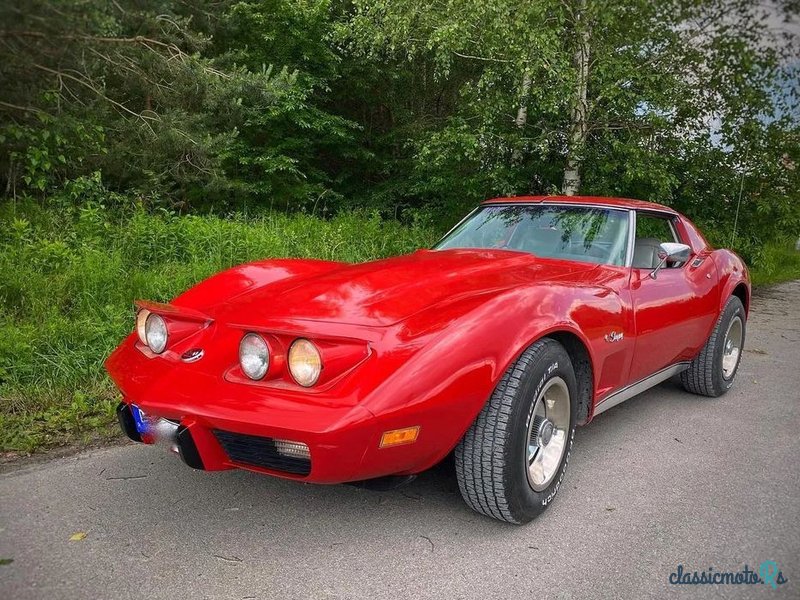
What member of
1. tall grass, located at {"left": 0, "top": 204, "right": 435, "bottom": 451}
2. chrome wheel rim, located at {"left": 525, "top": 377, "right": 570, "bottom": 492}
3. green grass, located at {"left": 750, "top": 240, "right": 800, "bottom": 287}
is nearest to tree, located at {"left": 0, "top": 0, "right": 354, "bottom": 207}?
tall grass, located at {"left": 0, "top": 204, "right": 435, "bottom": 451}

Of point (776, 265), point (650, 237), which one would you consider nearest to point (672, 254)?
point (650, 237)

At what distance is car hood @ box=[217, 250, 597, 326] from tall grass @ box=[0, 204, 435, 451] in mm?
1608

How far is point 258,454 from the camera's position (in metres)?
2.20

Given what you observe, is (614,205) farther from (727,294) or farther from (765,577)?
(765,577)

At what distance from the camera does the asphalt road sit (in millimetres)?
2129

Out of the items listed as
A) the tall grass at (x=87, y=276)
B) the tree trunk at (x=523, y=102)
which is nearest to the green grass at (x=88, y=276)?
the tall grass at (x=87, y=276)

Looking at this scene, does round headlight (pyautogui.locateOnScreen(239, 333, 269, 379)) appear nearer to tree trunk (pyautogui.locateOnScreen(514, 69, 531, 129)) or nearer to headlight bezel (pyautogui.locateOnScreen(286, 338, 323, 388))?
headlight bezel (pyautogui.locateOnScreen(286, 338, 323, 388))

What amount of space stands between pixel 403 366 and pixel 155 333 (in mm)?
1213

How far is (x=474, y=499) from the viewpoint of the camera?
2453mm

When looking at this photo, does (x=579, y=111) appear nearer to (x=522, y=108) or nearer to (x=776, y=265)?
(x=522, y=108)

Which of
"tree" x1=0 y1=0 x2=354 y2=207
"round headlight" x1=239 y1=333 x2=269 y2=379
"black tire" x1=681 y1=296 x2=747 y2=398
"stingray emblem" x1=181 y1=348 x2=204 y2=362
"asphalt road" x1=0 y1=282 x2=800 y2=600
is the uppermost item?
"tree" x1=0 y1=0 x2=354 y2=207

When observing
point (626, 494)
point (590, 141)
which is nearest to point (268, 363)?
point (626, 494)

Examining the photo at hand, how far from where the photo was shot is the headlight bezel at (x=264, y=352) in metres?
2.25

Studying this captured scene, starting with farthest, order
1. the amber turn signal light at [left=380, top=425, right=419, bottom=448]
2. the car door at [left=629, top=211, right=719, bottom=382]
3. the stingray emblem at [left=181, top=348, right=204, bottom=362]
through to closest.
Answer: the car door at [left=629, top=211, right=719, bottom=382], the stingray emblem at [left=181, top=348, right=204, bottom=362], the amber turn signal light at [left=380, top=425, right=419, bottom=448]
